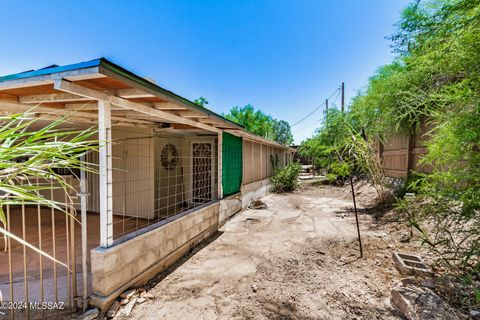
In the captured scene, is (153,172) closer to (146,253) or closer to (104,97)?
(146,253)

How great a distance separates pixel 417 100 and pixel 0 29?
7796mm

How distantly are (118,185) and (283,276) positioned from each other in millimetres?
4841

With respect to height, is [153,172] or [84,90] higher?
[84,90]

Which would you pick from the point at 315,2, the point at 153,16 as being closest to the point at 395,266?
the point at 315,2

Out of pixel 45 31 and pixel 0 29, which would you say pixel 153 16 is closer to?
pixel 45 31

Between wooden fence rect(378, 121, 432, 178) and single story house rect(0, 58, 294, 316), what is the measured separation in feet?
17.4

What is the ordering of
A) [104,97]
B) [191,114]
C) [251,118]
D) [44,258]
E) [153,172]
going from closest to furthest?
[104,97]
[44,258]
[191,114]
[153,172]
[251,118]

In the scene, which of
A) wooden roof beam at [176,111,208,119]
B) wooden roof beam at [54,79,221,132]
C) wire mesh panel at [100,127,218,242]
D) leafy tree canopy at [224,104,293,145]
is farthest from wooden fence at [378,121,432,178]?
leafy tree canopy at [224,104,293,145]

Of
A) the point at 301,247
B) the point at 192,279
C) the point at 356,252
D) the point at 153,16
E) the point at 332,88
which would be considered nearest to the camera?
the point at 192,279

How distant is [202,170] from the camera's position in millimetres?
7273

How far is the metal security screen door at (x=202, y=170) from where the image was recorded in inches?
282

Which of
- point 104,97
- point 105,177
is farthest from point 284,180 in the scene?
point 104,97

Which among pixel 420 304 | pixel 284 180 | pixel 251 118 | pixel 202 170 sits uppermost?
pixel 251 118

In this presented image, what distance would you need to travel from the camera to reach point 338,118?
1307cm
